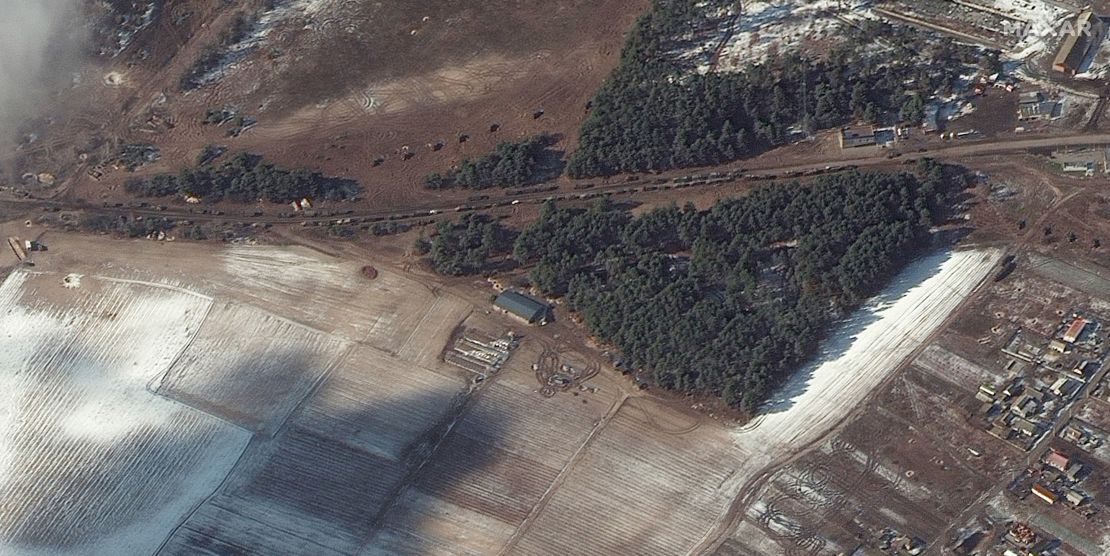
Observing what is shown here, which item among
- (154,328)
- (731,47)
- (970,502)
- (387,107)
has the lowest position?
(154,328)

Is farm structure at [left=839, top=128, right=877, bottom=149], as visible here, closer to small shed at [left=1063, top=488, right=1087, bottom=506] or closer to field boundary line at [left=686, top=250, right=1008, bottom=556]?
field boundary line at [left=686, top=250, right=1008, bottom=556]

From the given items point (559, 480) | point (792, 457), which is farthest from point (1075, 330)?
point (559, 480)

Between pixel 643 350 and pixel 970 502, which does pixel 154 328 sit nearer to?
pixel 643 350

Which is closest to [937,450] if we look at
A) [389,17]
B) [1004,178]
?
[1004,178]

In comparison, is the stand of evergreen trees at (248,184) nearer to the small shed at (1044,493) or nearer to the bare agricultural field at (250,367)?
the bare agricultural field at (250,367)

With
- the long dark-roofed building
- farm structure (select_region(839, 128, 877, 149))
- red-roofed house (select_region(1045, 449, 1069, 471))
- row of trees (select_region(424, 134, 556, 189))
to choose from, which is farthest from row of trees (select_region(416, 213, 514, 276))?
red-roofed house (select_region(1045, 449, 1069, 471))

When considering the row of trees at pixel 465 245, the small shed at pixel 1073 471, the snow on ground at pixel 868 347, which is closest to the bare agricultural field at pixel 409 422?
the snow on ground at pixel 868 347
